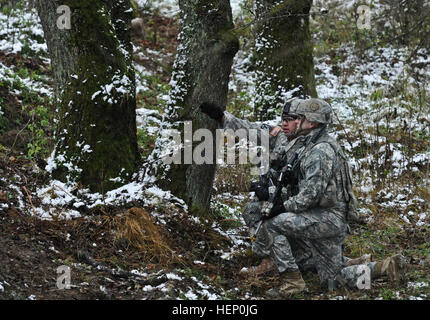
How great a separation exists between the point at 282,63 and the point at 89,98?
16.5 ft

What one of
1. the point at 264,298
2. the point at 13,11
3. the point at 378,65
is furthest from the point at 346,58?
the point at 264,298

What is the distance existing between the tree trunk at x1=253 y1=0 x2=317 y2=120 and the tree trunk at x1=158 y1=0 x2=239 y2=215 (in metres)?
3.83

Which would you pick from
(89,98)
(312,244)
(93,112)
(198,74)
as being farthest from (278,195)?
(89,98)

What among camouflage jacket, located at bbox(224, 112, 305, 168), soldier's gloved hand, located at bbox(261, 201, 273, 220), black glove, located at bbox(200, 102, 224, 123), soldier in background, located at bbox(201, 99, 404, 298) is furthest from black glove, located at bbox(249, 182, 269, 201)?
black glove, located at bbox(200, 102, 224, 123)

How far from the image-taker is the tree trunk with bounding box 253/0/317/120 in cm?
988

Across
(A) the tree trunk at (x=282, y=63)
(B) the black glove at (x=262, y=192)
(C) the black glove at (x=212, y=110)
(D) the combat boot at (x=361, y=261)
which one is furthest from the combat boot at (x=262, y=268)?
(A) the tree trunk at (x=282, y=63)

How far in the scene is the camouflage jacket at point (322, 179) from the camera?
5.18 m

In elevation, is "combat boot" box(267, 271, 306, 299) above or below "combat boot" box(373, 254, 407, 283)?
below

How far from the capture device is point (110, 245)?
529cm

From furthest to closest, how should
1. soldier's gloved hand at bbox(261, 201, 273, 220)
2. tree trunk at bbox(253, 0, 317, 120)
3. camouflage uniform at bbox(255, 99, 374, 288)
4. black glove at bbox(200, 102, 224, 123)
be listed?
tree trunk at bbox(253, 0, 317, 120) → black glove at bbox(200, 102, 224, 123) → soldier's gloved hand at bbox(261, 201, 273, 220) → camouflage uniform at bbox(255, 99, 374, 288)

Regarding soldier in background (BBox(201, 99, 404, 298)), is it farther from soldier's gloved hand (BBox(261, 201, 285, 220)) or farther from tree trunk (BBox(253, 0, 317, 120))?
tree trunk (BBox(253, 0, 317, 120))

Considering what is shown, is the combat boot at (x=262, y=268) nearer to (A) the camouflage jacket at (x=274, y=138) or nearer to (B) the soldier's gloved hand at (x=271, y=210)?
(B) the soldier's gloved hand at (x=271, y=210)

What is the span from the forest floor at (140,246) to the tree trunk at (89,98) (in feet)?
0.87

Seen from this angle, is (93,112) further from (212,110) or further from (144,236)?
(144,236)
